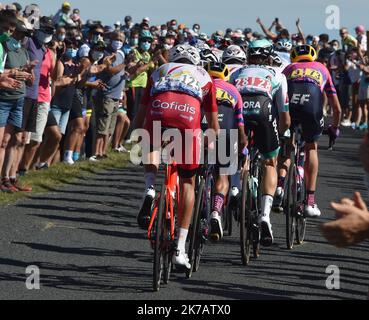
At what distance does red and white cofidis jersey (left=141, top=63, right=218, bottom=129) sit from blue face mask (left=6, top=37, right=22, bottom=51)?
446 centimetres

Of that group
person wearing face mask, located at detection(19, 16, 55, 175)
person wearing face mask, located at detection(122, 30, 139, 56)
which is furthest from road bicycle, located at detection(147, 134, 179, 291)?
person wearing face mask, located at detection(122, 30, 139, 56)

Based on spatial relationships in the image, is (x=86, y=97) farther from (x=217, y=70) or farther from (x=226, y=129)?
(x=226, y=129)

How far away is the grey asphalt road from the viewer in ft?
31.3

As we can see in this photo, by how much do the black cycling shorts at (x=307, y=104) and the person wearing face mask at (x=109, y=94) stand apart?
6652mm

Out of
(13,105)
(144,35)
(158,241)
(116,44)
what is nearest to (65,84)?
(116,44)

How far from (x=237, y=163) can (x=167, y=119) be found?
7.10 feet

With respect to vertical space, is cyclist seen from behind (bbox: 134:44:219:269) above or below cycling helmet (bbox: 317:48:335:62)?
below

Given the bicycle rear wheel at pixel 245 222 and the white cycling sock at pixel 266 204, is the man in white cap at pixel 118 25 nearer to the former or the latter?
the white cycling sock at pixel 266 204

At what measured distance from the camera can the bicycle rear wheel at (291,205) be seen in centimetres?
1220

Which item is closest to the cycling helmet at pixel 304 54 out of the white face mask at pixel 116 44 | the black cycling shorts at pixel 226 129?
the black cycling shorts at pixel 226 129

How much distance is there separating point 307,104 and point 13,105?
11.6ft

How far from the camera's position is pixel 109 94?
19891 mm

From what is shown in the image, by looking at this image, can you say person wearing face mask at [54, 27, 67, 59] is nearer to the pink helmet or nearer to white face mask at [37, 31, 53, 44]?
white face mask at [37, 31, 53, 44]

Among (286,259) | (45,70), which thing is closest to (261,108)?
(286,259)
